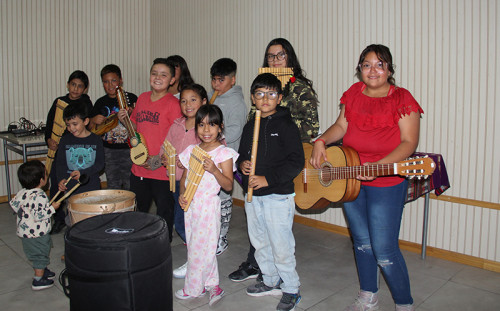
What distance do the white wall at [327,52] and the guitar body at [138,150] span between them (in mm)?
2118

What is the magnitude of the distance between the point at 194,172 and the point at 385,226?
128 centimetres

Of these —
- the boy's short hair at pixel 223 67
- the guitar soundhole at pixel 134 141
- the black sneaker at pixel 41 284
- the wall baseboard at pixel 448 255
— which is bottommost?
the black sneaker at pixel 41 284

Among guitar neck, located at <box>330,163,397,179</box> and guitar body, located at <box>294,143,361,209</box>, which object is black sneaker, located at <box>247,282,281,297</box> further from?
guitar neck, located at <box>330,163,397,179</box>

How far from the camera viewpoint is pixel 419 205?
13.5 ft

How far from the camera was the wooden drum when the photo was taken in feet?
9.56

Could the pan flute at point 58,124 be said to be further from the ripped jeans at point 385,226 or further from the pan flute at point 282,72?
the ripped jeans at point 385,226

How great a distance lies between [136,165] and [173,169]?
616mm

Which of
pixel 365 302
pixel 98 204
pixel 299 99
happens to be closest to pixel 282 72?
pixel 299 99

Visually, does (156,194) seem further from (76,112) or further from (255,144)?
(255,144)

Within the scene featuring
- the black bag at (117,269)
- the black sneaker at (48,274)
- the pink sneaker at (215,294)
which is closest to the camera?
the black bag at (117,269)

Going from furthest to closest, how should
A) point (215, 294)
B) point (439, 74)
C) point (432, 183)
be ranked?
point (439, 74), point (432, 183), point (215, 294)

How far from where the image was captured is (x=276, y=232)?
2.87 metres

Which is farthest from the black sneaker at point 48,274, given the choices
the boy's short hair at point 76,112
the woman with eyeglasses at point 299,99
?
the woman with eyeglasses at point 299,99

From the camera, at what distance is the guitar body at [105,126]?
4.61 meters
